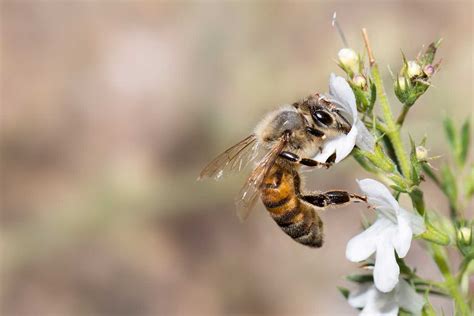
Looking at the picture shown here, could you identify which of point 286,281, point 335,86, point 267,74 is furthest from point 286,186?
point 267,74

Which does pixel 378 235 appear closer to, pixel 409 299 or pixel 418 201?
pixel 418 201

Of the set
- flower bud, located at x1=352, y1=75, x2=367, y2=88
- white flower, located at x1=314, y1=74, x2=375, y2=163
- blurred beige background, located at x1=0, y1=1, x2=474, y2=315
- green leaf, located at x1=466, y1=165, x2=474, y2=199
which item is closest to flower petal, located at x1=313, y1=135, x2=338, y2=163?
white flower, located at x1=314, y1=74, x2=375, y2=163

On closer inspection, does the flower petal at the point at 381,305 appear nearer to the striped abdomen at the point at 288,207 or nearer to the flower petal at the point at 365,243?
the flower petal at the point at 365,243

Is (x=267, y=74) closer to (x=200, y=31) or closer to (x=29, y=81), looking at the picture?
(x=200, y=31)

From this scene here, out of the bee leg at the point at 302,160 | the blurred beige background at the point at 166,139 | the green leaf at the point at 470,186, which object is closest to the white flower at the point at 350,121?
the bee leg at the point at 302,160

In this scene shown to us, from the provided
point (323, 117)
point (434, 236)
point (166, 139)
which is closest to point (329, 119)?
point (323, 117)

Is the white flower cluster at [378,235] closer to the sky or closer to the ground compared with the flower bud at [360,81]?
closer to the ground
